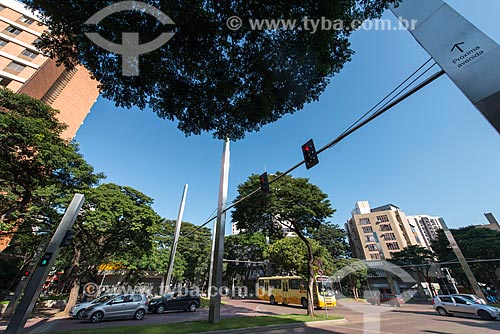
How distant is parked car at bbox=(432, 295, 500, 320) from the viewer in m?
13.7

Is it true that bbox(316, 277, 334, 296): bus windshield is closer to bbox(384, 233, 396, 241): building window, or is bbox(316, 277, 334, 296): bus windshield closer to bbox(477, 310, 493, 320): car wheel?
bbox(477, 310, 493, 320): car wheel

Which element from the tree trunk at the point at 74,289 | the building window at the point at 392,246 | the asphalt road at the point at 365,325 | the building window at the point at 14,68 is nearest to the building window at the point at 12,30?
the building window at the point at 14,68

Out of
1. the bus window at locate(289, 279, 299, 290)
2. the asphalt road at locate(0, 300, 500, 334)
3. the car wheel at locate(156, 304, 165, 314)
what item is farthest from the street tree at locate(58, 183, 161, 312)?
the bus window at locate(289, 279, 299, 290)

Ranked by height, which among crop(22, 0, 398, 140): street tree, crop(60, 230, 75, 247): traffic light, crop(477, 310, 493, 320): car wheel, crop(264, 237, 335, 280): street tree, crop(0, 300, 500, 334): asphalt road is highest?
crop(22, 0, 398, 140): street tree

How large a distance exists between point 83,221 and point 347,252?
49.3 m

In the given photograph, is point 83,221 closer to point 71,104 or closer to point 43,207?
point 43,207

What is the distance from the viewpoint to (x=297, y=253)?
54.2 ft

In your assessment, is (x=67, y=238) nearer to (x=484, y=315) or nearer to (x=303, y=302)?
(x=303, y=302)

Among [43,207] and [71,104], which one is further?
[71,104]

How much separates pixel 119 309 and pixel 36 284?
283 inches

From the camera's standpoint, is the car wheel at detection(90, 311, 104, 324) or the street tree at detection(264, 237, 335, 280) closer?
the car wheel at detection(90, 311, 104, 324)

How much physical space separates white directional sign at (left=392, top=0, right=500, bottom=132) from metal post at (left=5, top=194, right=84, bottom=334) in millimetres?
12818

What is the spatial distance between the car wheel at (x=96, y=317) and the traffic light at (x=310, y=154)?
14.9m

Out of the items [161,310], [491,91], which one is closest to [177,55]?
[491,91]
